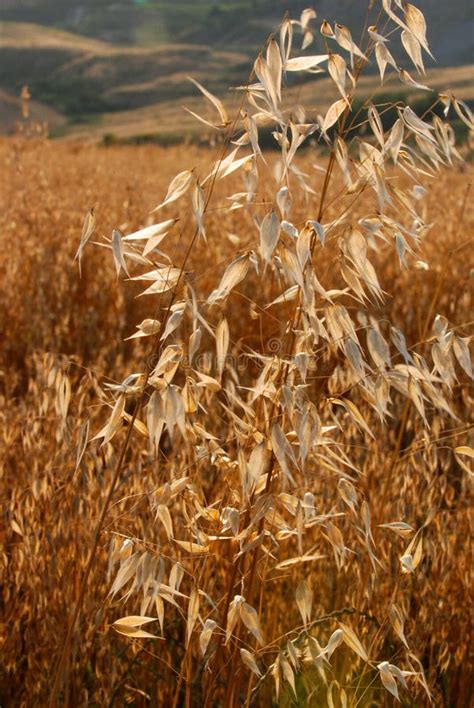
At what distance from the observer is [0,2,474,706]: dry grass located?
0.80 m

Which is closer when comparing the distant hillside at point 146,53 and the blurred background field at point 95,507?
the blurred background field at point 95,507

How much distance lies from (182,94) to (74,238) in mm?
60369

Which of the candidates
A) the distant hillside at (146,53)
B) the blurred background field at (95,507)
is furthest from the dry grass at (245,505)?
the distant hillside at (146,53)

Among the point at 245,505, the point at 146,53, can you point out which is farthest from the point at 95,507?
the point at 146,53

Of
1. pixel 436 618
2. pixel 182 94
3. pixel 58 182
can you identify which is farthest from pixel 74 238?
pixel 182 94

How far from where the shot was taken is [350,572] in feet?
4.81

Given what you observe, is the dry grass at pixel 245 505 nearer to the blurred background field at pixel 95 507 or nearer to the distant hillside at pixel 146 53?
the blurred background field at pixel 95 507

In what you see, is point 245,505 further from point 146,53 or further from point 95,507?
point 146,53


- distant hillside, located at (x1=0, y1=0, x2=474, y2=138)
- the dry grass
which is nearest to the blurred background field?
the dry grass

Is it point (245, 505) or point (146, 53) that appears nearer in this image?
point (245, 505)

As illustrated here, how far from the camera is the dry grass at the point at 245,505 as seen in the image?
31.5 inches

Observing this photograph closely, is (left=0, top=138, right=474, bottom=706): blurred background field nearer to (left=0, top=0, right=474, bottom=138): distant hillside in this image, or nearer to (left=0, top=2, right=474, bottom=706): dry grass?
(left=0, top=2, right=474, bottom=706): dry grass

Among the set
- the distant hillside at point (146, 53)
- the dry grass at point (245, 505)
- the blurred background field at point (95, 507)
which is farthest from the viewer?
the distant hillside at point (146, 53)

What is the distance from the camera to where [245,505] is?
0.85 meters
